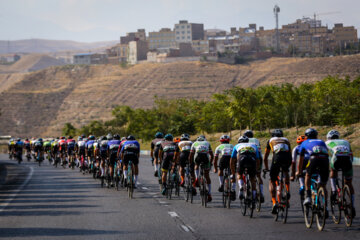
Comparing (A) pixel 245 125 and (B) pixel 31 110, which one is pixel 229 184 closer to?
(A) pixel 245 125

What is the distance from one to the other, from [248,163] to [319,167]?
2198 millimetres

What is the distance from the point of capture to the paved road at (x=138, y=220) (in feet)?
38.2

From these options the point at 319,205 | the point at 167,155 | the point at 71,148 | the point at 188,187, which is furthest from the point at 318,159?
the point at 71,148

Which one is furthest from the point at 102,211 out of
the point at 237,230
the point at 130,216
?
the point at 237,230

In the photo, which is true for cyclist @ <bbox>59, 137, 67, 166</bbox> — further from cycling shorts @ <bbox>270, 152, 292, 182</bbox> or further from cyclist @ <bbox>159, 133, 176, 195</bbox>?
cycling shorts @ <bbox>270, 152, 292, 182</bbox>

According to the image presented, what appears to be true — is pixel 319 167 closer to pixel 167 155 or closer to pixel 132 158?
pixel 167 155

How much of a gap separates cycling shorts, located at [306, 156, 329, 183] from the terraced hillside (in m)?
140

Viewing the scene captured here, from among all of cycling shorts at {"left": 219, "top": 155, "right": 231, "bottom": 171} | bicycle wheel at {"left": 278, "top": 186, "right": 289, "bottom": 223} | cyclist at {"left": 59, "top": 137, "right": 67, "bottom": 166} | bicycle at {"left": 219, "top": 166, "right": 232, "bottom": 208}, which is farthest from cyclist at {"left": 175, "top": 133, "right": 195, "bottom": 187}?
cyclist at {"left": 59, "top": 137, "right": 67, "bottom": 166}

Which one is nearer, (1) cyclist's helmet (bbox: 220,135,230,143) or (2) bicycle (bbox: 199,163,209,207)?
(2) bicycle (bbox: 199,163,209,207)

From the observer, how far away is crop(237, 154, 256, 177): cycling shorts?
1360 cm

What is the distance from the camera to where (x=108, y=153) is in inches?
907

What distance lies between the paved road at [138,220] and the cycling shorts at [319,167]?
100cm

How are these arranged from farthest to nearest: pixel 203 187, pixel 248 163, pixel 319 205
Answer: pixel 203 187
pixel 248 163
pixel 319 205

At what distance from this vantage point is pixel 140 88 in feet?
573
